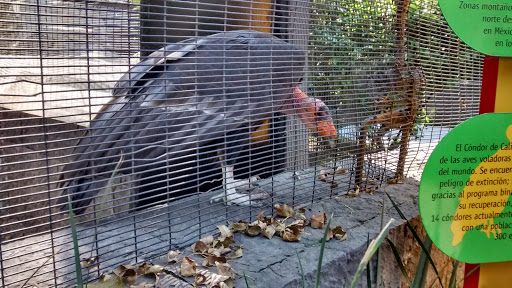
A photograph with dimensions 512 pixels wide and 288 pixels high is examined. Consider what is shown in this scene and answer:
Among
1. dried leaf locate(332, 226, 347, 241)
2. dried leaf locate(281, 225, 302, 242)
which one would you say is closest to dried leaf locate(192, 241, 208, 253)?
dried leaf locate(281, 225, 302, 242)

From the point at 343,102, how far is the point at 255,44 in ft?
1.96

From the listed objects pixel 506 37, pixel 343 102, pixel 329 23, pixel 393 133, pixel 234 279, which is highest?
pixel 329 23

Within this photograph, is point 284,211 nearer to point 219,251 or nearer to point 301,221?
point 301,221

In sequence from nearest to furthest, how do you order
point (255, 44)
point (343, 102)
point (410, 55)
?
point (255, 44) < point (343, 102) < point (410, 55)

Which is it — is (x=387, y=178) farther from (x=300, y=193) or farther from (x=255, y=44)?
(x=255, y=44)

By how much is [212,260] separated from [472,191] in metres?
0.98

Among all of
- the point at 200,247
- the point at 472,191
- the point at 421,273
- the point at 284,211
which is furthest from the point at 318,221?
the point at 421,273

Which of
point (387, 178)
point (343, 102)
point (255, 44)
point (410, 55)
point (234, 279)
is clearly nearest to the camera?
point (234, 279)

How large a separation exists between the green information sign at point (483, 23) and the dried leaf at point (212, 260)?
1.16 m

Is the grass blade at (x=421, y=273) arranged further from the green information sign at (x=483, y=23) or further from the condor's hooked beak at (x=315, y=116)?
the condor's hooked beak at (x=315, y=116)

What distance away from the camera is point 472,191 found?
115 centimetres

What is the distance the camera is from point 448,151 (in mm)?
1130

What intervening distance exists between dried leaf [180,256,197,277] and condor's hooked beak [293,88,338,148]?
3.36 ft

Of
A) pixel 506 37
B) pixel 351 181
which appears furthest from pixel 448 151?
pixel 351 181
